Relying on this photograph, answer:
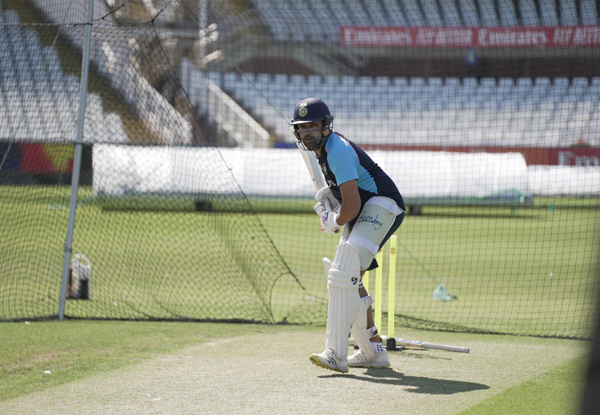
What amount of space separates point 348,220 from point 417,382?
1214mm

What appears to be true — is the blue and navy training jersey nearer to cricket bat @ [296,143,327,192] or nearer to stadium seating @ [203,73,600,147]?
cricket bat @ [296,143,327,192]

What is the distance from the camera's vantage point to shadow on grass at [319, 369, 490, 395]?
409 cm

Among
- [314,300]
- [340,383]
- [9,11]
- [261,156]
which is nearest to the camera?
[340,383]

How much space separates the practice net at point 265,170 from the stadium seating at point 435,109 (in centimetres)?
12

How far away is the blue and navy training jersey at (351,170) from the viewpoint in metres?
4.26

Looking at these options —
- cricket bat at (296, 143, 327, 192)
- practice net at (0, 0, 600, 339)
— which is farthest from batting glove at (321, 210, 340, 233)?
practice net at (0, 0, 600, 339)

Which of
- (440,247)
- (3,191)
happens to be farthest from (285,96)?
(3,191)

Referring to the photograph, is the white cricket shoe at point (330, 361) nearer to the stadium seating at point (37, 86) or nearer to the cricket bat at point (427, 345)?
the cricket bat at point (427, 345)

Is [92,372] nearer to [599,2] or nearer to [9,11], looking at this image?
[9,11]

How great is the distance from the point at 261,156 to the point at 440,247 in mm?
8165

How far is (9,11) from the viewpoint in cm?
1040

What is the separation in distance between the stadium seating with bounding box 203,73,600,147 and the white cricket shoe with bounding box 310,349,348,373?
18.7m

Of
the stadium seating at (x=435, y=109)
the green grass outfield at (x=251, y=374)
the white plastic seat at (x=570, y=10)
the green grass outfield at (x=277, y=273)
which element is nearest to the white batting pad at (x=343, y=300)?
the green grass outfield at (x=251, y=374)

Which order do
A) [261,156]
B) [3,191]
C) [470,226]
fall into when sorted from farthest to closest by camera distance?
[261,156]
[470,226]
[3,191]
